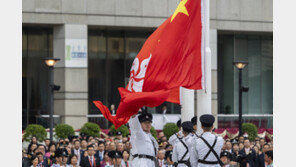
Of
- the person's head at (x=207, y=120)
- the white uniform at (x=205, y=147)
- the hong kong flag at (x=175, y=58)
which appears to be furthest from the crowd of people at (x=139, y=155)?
the person's head at (x=207, y=120)

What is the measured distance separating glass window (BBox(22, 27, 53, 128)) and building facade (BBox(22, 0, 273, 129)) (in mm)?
60

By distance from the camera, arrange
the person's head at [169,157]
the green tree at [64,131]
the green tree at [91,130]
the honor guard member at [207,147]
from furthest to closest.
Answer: the green tree at [91,130] < the green tree at [64,131] < the person's head at [169,157] < the honor guard member at [207,147]

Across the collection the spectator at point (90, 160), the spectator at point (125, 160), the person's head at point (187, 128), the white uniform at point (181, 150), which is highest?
the person's head at point (187, 128)

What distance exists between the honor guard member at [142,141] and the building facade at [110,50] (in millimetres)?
24228

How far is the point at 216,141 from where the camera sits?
11.6m

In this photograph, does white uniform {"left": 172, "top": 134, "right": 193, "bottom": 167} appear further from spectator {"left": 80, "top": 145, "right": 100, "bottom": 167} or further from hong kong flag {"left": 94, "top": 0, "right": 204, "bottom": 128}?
spectator {"left": 80, "top": 145, "right": 100, "bottom": 167}

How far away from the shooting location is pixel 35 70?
40000 mm

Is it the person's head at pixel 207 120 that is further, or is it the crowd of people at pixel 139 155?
the crowd of people at pixel 139 155

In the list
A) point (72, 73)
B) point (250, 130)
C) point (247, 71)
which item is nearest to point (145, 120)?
point (250, 130)

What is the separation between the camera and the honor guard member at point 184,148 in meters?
13.5

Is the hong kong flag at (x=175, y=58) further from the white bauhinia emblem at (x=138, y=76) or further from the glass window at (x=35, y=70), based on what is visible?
the glass window at (x=35, y=70)

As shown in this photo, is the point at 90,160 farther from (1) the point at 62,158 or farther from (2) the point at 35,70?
(2) the point at 35,70

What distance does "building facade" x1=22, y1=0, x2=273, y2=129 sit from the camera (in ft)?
120

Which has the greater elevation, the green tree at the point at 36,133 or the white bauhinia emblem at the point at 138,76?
the white bauhinia emblem at the point at 138,76
